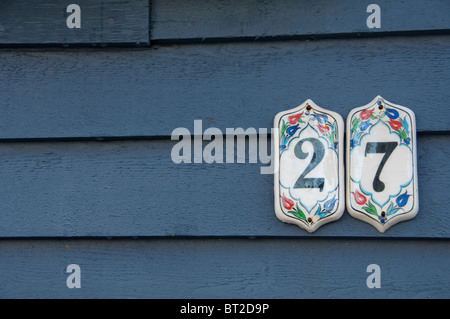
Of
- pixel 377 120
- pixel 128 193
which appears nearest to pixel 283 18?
pixel 377 120

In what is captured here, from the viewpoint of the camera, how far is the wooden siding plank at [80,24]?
1622mm

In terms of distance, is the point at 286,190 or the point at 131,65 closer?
the point at 286,190

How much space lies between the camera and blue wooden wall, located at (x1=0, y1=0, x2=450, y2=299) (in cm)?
156

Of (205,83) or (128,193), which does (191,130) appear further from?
(128,193)

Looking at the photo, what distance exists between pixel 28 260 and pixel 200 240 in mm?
483

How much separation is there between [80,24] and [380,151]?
2.94ft

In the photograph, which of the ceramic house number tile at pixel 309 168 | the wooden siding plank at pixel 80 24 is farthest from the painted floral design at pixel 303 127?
the wooden siding plank at pixel 80 24

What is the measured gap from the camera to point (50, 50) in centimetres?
165

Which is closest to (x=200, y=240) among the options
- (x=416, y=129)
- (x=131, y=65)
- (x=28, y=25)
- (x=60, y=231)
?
(x=60, y=231)

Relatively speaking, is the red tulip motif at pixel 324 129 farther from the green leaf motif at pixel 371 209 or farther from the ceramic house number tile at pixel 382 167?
the green leaf motif at pixel 371 209

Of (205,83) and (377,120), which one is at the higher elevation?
(205,83)

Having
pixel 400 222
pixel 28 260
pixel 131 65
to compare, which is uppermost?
pixel 131 65

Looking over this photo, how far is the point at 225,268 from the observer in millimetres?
1574
